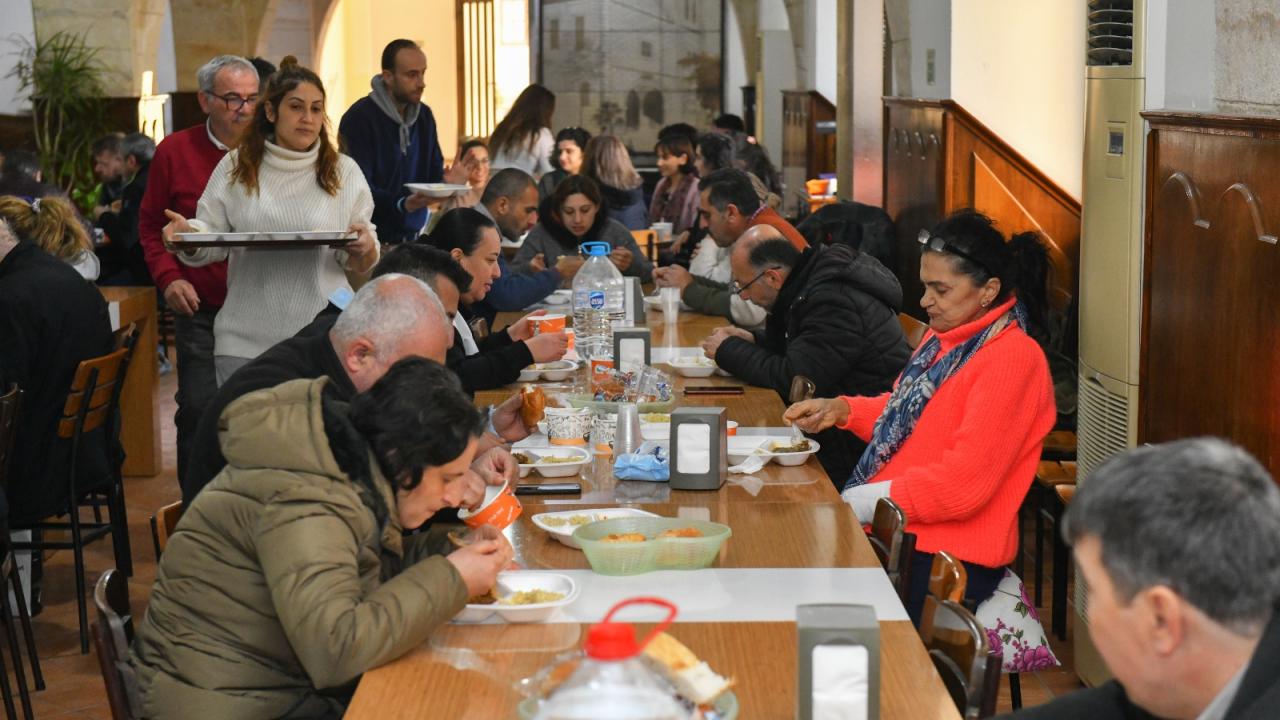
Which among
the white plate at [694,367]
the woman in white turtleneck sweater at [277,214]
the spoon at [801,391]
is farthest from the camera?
the white plate at [694,367]

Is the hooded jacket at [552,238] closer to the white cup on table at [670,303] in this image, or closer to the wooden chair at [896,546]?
the white cup on table at [670,303]

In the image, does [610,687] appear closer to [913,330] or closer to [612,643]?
[612,643]

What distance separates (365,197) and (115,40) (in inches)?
278

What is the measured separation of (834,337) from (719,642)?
237cm

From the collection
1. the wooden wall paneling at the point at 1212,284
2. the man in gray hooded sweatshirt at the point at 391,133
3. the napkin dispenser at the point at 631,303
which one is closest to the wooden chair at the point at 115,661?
the wooden wall paneling at the point at 1212,284

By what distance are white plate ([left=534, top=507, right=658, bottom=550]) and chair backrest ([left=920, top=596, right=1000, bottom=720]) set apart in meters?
0.65

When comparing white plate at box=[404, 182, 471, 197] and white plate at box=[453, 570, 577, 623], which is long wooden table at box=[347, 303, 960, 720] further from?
white plate at box=[404, 182, 471, 197]

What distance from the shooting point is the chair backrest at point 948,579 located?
2.68 meters

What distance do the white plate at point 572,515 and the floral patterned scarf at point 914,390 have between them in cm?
91

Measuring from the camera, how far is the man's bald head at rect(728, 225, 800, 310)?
495cm

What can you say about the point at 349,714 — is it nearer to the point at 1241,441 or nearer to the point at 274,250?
the point at 1241,441

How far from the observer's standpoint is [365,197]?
5082 mm

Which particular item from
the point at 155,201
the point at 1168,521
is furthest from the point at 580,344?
the point at 1168,521

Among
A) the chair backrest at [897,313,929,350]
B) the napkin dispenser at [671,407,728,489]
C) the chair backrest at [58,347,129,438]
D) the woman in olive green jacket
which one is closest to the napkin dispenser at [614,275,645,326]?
the chair backrest at [897,313,929,350]
